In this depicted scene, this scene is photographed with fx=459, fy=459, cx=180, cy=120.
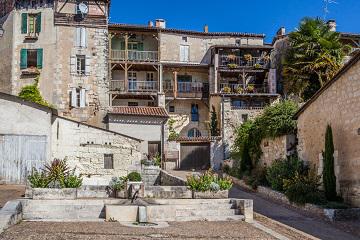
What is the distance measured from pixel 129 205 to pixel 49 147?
34.9 ft

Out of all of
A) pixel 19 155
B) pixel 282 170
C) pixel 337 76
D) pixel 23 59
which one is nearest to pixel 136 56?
pixel 23 59

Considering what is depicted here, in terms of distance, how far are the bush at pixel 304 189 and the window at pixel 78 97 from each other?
2229 centimetres

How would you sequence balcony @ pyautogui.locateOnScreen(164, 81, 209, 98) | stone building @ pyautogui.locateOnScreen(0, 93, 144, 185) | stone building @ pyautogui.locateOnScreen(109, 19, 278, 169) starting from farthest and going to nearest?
balcony @ pyautogui.locateOnScreen(164, 81, 209, 98)
stone building @ pyautogui.locateOnScreen(109, 19, 278, 169)
stone building @ pyautogui.locateOnScreen(0, 93, 144, 185)

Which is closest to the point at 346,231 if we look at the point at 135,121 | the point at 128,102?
the point at 135,121

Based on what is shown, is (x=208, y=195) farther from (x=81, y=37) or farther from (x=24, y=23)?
(x=24, y=23)

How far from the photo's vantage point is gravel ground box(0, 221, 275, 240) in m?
9.10

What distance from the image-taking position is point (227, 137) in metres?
38.8

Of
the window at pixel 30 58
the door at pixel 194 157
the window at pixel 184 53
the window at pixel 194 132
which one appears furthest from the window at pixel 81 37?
the window at pixel 194 132

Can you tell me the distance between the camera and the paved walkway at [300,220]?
38.4ft

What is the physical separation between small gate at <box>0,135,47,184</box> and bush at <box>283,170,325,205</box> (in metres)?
11.3

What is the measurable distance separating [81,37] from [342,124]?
25.6 meters

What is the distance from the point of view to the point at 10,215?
9914 mm

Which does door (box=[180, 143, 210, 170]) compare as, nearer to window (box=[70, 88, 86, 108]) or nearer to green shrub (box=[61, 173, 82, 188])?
window (box=[70, 88, 86, 108])

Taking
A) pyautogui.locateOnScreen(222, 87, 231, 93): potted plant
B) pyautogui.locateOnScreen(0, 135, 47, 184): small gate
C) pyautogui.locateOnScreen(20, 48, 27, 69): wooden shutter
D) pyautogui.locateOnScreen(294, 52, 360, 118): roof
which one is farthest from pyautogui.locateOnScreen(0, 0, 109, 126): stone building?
pyautogui.locateOnScreen(294, 52, 360, 118): roof
